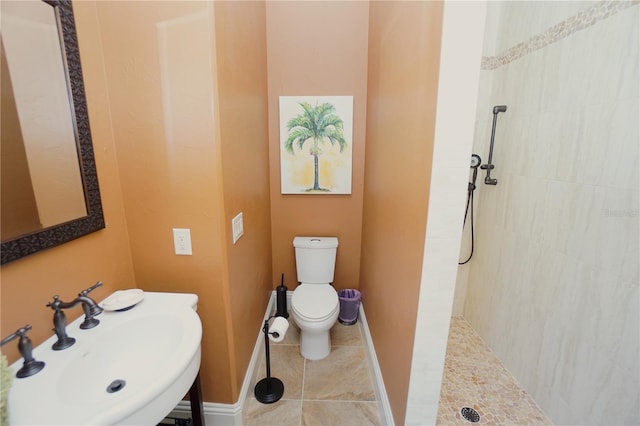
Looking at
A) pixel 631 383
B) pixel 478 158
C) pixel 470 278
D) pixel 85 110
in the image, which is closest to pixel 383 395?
pixel 631 383

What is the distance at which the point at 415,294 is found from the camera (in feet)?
3.59

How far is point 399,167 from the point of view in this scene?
134 cm

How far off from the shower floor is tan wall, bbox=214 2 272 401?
1283mm

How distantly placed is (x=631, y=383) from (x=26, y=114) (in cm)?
246

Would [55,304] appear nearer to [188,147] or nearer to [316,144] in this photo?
[188,147]

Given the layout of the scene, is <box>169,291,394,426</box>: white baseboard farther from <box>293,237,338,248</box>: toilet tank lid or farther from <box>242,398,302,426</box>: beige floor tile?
<box>293,237,338,248</box>: toilet tank lid

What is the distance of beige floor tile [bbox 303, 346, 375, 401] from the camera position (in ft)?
5.57

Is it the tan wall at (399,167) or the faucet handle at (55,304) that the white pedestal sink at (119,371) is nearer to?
the faucet handle at (55,304)

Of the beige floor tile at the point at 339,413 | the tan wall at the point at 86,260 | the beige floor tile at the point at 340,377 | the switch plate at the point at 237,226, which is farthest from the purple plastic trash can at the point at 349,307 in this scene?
the tan wall at the point at 86,260

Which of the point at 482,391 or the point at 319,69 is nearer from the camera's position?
the point at 482,391

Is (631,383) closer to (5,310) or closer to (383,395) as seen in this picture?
(383,395)

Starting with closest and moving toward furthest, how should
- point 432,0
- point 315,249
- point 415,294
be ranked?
point 432,0, point 415,294, point 315,249

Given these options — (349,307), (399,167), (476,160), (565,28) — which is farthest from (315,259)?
(565,28)

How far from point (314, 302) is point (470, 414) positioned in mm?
1119
